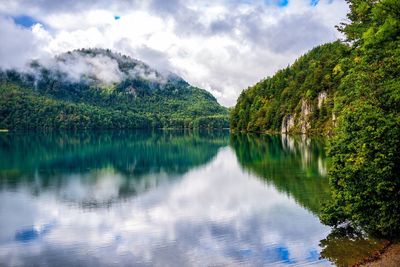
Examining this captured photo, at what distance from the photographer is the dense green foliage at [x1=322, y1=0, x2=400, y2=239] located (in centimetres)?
2186

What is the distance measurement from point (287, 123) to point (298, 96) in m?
11.2

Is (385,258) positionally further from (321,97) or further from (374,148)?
(321,97)

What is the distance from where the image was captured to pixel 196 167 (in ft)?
215

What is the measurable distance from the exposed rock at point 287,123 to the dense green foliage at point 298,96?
3.98 ft

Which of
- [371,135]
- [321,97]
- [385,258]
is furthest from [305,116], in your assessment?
[385,258]

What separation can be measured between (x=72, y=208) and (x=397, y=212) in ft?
79.6

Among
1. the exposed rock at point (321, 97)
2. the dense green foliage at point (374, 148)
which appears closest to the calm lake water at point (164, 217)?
the dense green foliage at point (374, 148)

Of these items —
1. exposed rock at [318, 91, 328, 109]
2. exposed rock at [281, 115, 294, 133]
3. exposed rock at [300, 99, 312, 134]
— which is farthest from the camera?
exposed rock at [281, 115, 294, 133]

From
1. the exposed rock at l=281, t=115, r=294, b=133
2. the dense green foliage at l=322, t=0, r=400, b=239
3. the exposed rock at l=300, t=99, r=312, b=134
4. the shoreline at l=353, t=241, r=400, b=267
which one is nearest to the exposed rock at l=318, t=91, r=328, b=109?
the exposed rock at l=300, t=99, r=312, b=134

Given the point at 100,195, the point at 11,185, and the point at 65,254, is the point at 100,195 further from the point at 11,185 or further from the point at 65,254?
the point at 65,254

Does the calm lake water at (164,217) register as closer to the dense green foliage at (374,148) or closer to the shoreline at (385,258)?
the shoreline at (385,258)

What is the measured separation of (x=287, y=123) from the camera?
167 meters

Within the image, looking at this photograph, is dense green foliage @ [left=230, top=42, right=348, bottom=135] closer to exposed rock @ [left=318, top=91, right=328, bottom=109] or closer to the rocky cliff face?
the rocky cliff face

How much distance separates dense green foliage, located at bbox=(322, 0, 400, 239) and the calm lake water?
2789mm
